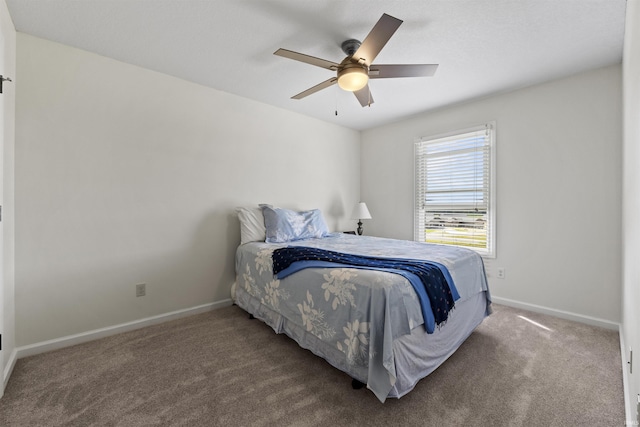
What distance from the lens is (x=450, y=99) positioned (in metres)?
3.46

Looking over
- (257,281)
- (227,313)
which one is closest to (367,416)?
(257,281)

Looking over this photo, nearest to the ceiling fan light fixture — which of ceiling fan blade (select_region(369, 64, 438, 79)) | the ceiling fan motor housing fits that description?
ceiling fan blade (select_region(369, 64, 438, 79))

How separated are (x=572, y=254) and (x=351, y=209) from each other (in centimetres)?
285

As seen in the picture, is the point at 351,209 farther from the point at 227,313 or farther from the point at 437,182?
the point at 227,313

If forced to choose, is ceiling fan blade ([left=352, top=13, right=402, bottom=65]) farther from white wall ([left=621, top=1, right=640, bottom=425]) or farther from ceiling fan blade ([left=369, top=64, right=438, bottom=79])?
white wall ([left=621, top=1, right=640, bottom=425])

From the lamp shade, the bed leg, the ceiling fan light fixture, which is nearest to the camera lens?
the bed leg

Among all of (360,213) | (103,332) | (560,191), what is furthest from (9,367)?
(560,191)

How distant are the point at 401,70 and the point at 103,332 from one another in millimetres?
3321

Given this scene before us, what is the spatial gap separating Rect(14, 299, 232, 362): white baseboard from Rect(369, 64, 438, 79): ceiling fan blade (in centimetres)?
283

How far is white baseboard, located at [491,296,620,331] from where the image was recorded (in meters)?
2.65

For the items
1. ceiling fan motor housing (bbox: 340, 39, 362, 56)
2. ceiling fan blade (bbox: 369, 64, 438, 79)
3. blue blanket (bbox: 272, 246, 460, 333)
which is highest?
ceiling fan motor housing (bbox: 340, 39, 362, 56)

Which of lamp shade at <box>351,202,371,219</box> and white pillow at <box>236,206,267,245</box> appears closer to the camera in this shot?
white pillow at <box>236,206,267,245</box>

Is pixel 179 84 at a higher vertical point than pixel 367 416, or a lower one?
higher

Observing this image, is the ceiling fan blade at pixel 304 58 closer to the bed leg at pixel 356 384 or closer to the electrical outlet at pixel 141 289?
the bed leg at pixel 356 384
